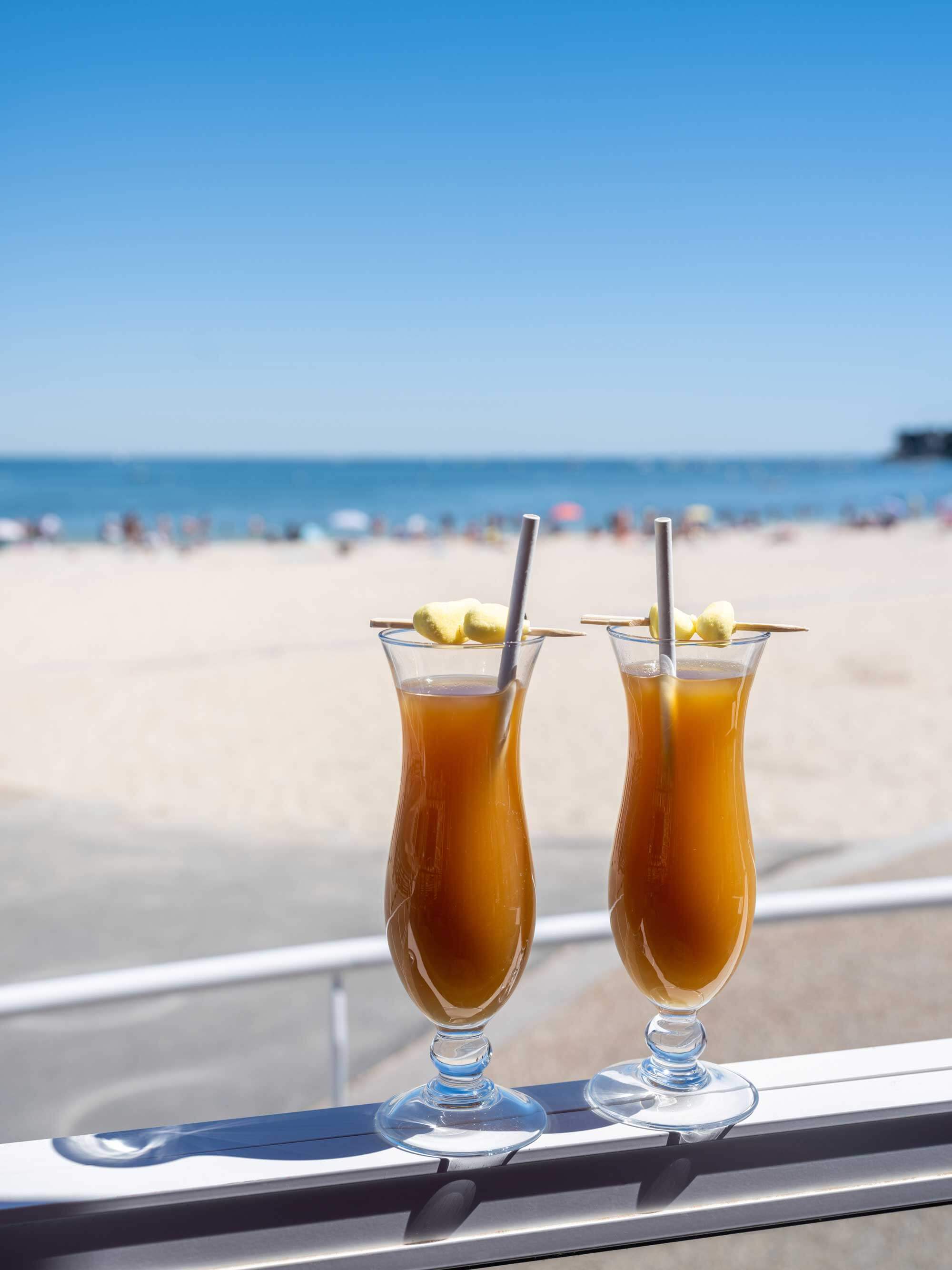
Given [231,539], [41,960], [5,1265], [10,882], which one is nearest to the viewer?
[5,1265]

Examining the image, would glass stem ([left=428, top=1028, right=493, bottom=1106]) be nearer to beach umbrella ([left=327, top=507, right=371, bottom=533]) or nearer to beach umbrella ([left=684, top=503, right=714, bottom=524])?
beach umbrella ([left=684, top=503, right=714, bottom=524])

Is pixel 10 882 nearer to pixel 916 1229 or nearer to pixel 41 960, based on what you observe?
pixel 41 960

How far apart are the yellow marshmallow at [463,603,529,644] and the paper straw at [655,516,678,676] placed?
134 millimetres

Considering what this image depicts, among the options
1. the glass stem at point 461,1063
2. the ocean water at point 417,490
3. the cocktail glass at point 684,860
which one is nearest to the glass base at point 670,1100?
the cocktail glass at point 684,860

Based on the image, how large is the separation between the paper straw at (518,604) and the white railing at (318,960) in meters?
0.51

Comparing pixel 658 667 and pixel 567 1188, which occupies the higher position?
pixel 658 667

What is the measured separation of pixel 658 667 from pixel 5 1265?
2.38 feet

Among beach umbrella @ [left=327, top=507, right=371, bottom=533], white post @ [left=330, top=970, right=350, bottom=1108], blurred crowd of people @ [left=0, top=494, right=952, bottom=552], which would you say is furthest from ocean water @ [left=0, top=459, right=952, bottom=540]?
white post @ [left=330, top=970, right=350, bottom=1108]

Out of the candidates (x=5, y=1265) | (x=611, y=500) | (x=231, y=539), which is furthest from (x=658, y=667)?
(x=611, y=500)

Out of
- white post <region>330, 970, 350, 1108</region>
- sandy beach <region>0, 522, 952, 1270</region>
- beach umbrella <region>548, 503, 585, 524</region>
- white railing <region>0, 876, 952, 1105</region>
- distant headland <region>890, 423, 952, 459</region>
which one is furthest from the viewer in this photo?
distant headland <region>890, 423, 952, 459</region>

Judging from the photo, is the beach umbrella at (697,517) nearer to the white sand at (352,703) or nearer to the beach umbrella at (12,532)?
the white sand at (352,703)

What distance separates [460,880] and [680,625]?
0.30 m

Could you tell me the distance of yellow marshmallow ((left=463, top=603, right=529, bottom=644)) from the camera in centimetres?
96

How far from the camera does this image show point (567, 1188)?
990 mm
